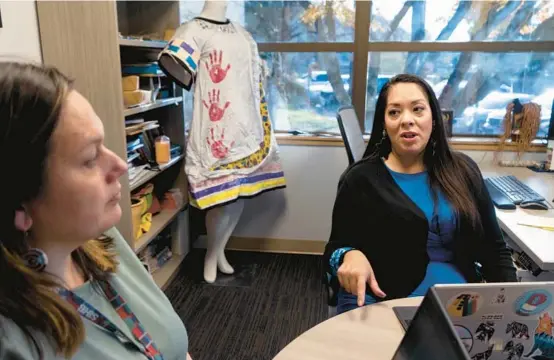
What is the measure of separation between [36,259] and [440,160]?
1222 millimetres

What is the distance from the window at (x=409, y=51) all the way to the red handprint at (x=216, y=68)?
66 cm

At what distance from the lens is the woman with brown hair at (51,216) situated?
763 millimetres

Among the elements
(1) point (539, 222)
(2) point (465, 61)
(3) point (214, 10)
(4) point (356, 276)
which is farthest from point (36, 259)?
(2) point (465, 61)

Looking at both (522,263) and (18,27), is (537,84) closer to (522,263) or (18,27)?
(522,263)

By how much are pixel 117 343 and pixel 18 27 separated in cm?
138

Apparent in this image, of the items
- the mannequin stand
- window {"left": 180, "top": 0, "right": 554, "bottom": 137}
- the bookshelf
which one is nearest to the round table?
the bookshelf

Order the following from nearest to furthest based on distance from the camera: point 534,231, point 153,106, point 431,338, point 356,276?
1. point 431,338
2. point 356,276
3. point 534,231
4. point 153,106

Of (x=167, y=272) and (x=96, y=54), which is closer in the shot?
(x=96, y=54)

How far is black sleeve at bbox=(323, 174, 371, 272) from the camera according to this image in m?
1.57

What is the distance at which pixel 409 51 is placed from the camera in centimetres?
298

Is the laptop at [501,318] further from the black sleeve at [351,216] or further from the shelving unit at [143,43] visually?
the shelving unit at [143,43]

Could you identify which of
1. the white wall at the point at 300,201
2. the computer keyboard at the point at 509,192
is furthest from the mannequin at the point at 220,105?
the computer keyboard at the point at 509,192

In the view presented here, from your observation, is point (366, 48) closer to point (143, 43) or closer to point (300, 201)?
point (300, 201)

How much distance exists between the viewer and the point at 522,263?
196 cm
